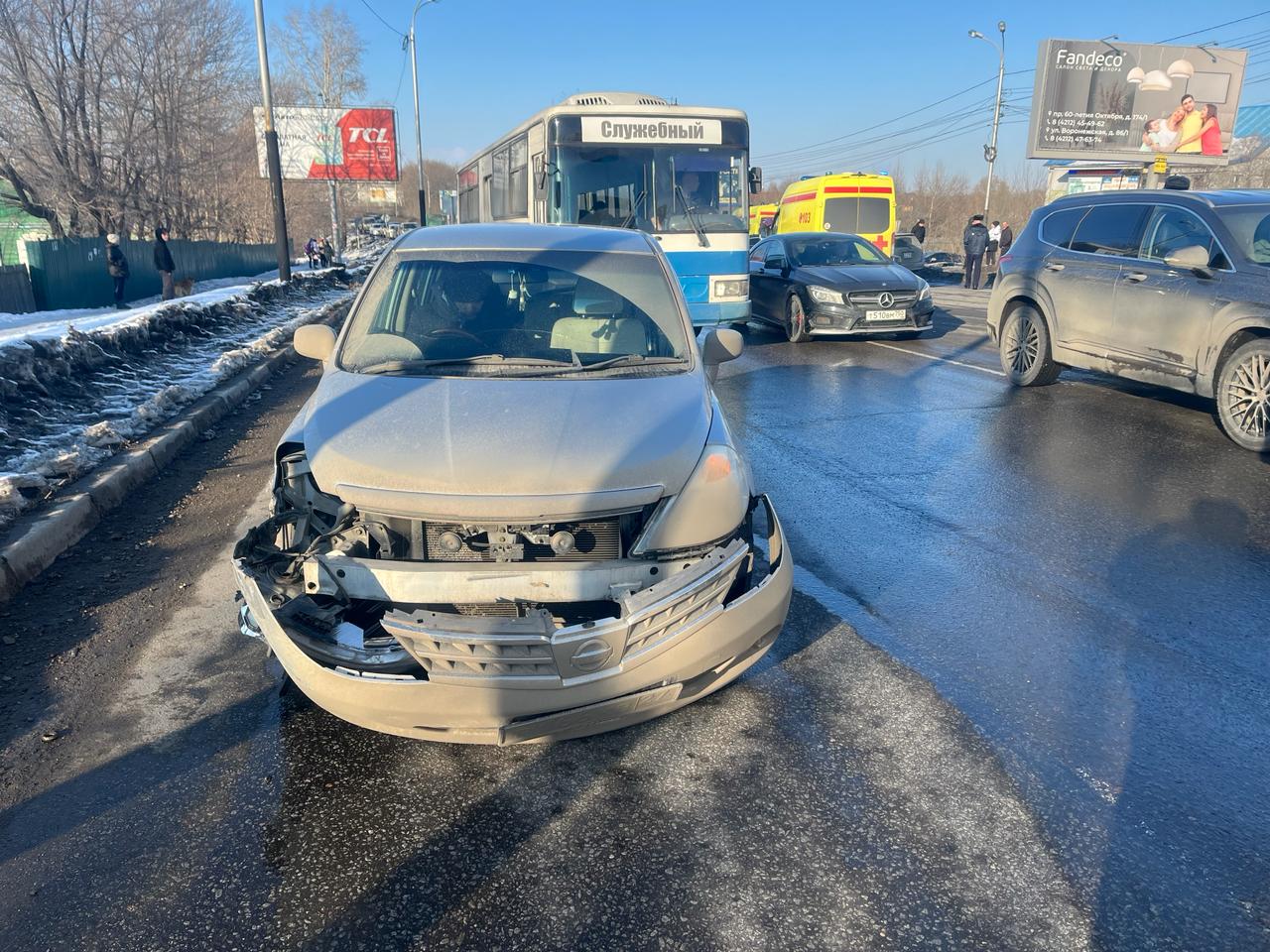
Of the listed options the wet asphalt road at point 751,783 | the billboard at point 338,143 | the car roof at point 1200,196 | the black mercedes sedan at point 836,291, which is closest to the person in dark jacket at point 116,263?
the black mercedes sedan at point 836,291

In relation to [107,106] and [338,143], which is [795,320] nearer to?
[107,106]

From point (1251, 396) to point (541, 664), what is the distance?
265 inches

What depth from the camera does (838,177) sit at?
1078 inches

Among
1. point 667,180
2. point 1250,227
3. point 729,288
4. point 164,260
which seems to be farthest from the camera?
point 164,260

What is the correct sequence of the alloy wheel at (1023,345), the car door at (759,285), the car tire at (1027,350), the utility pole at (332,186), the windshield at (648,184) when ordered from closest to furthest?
1. the car tire at (1027,350)
2. the alloy wheel at (1023,345)
3. the windshield at (648,184)
4. the car door at (759,285)
5. the utility pole at (332,186)

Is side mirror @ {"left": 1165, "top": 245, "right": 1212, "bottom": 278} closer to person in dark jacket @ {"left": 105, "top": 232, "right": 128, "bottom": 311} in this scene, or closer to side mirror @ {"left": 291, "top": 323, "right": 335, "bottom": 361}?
side mirror @ {"left": 291, "top": 323, "right": 335, "bottom": 361}

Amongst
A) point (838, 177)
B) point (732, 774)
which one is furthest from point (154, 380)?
point (838, 177)

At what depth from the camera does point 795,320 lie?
45.4 feet

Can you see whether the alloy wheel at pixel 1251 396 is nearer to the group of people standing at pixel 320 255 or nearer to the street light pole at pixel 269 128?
the street light pole at pixel 269 128

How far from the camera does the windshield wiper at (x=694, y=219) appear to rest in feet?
38.8

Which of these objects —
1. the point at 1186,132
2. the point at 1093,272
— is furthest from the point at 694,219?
the point at 1186,132

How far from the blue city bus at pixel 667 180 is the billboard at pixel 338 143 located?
3642 cm

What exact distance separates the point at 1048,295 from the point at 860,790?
25.1 ft

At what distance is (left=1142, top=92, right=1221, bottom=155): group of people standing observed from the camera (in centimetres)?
3400
